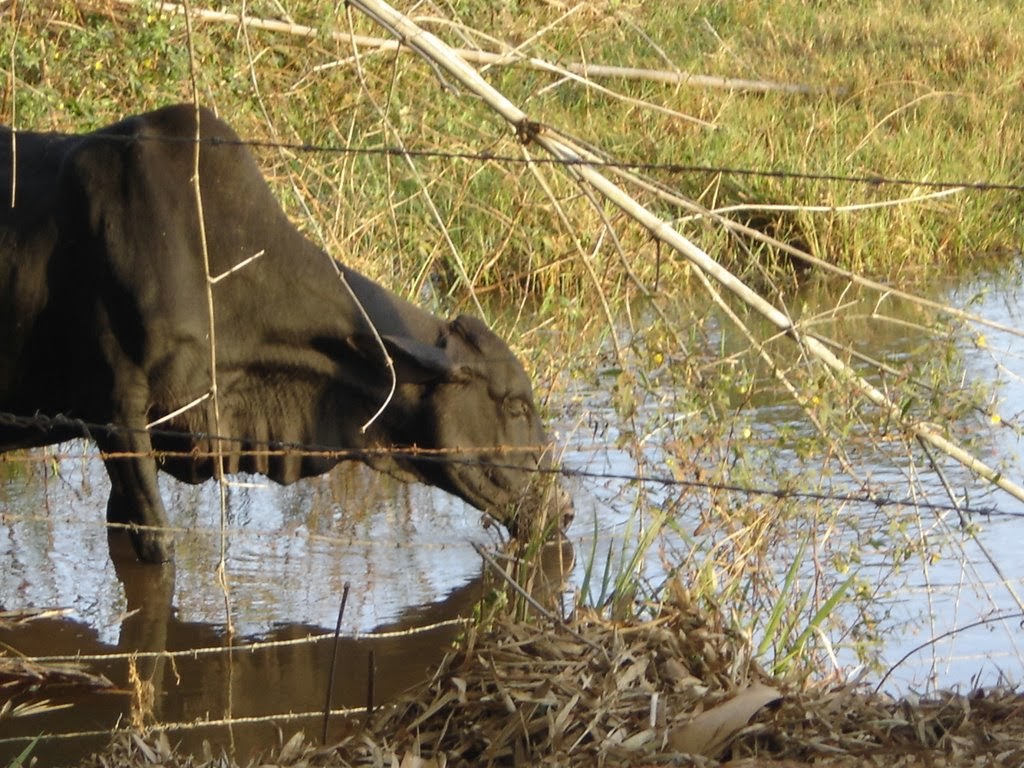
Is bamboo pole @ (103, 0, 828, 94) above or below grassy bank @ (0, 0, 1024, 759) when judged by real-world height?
above

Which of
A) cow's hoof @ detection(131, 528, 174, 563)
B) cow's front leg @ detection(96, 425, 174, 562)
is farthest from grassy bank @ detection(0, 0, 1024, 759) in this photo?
cow's hoof @ detection(131, 528, 174, 563)

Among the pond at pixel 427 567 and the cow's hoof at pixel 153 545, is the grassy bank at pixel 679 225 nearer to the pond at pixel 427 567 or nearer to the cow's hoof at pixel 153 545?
the pond at pixel 427 567

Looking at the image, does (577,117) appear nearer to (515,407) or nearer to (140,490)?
A: (515,407)

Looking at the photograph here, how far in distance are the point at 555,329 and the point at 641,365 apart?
6.54 ft

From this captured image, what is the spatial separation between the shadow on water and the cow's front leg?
0.33 feet

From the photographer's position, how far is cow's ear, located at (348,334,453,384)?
20.6ft

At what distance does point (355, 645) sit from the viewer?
5887 millimetres

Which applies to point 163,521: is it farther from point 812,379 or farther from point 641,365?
point 812,379

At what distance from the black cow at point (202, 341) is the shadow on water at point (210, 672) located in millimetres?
434

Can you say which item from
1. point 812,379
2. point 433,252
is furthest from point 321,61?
point 812,379

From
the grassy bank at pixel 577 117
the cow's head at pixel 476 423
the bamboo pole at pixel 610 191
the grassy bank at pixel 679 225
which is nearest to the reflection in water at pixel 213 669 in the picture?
the cow's head at pixel 476 423

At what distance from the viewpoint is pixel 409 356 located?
6.27 meters

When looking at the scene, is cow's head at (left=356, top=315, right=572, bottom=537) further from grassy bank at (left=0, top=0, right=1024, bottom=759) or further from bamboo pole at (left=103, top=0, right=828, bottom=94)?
bamboo pole at (left=103, top=0, right=828, bottom=94)

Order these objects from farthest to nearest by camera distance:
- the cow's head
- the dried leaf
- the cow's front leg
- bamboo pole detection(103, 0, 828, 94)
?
bamboo pole detection(103, 0, 828, 94), the cow's head, the cow's front leg, the dried leaf
